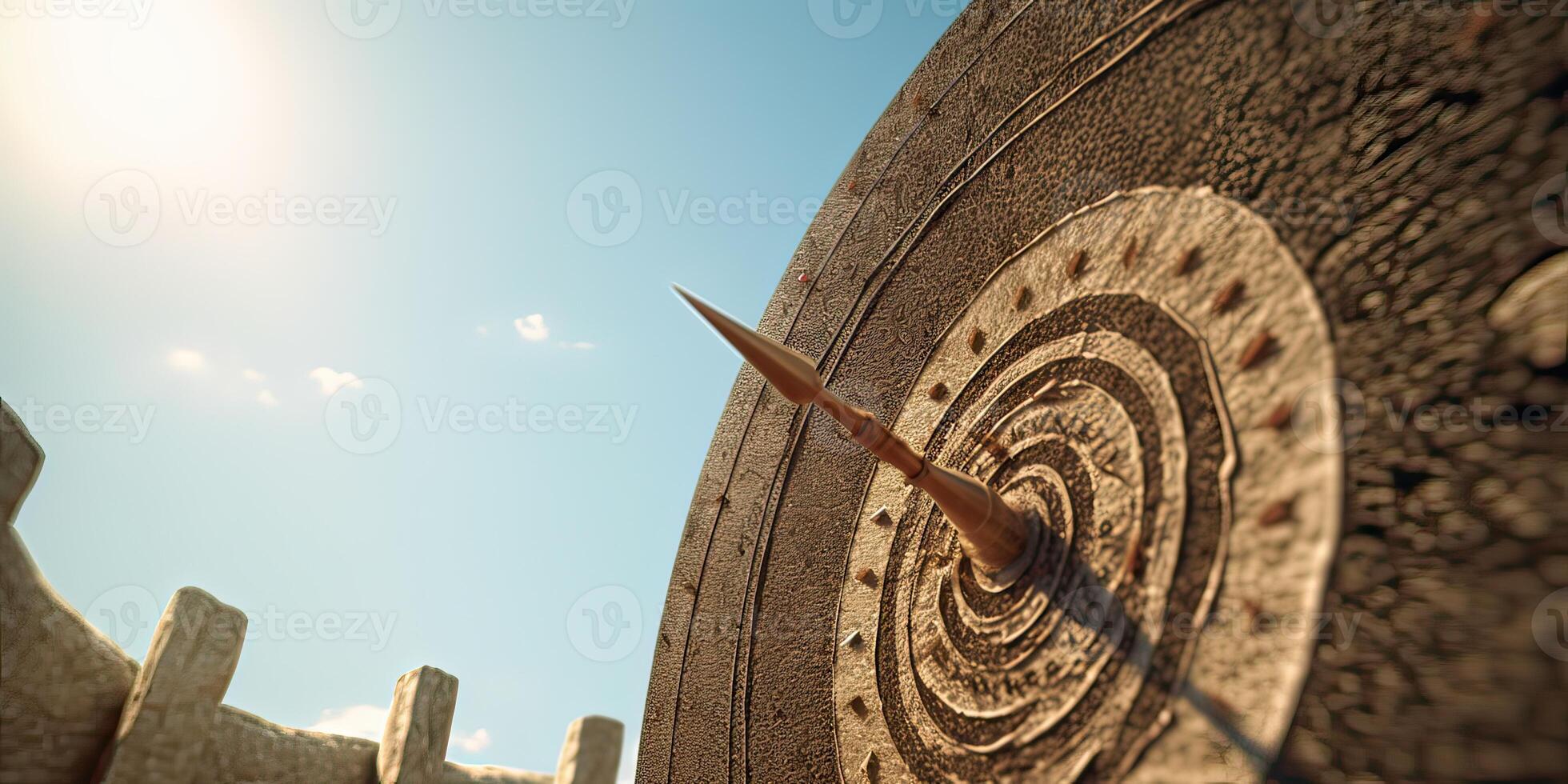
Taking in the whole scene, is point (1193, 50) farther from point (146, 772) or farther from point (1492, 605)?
point (146, 772)

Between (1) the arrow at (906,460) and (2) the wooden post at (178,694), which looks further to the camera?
(2) the wooden post at (178,694)

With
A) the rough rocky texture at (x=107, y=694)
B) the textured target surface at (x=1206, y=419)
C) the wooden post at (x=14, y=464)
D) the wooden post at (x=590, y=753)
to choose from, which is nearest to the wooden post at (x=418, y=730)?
the rough rocky texture at (x=107, y=694)

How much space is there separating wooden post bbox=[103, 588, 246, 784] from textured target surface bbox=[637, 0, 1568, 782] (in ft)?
6.97

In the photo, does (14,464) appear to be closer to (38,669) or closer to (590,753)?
(38,669)

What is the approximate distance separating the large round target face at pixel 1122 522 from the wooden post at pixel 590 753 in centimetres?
137

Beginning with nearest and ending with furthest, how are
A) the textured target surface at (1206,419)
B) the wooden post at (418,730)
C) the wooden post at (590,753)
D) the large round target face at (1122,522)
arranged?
the textured target surface at (1206,419)
the large round target face at (1122,522)
the wooden post at (418,730)
the wooden post at (590,753)

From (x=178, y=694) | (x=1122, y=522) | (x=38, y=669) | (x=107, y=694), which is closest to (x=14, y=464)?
(x=38, y=669)

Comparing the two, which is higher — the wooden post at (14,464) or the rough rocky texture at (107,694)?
the wooden post at (14,464)

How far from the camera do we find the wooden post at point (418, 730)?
11.1ft

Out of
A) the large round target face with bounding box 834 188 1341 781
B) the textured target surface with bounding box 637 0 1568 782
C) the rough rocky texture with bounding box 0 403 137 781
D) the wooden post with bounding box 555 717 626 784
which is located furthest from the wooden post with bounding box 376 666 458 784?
the large round target face with bounding box 834 188 1341 781

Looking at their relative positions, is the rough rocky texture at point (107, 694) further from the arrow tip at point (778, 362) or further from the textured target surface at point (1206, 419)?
the arrow tip at point (778, 362)

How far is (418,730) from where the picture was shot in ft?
11.3

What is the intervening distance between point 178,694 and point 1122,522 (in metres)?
3.42

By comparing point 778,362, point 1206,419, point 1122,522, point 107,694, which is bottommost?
point 107,694
